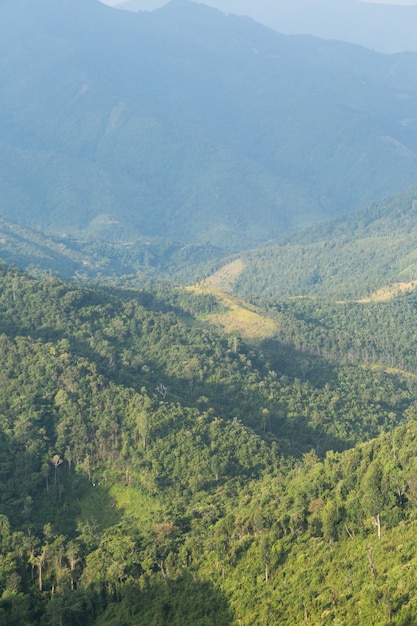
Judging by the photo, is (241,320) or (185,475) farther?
(241,320)

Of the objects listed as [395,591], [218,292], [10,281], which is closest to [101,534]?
[395,591]

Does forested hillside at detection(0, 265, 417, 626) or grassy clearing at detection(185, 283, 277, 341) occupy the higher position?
forested hillside at detection(0, 265, 417, 626)

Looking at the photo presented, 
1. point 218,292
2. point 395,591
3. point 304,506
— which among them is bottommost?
point 218,292

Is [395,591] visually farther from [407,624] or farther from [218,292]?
[218,292]

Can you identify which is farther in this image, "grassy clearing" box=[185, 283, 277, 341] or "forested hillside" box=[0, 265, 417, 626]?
"grassy clearing" box=[185, 283, 277, 341]

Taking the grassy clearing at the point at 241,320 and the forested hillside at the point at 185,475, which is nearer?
the forested hillside at the point at 185,475

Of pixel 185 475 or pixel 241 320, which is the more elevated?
pixel 185 475

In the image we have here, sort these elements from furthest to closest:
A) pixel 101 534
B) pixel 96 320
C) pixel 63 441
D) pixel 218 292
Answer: pixel 218 292 → pixel 96 320 → pixel 63 441 → pixel 101 534

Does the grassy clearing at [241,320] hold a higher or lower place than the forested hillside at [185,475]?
lower
